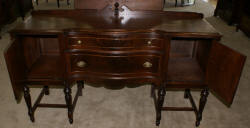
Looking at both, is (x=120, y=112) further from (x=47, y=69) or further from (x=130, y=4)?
(x=130, y=4)

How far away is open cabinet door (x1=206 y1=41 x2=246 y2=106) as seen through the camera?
5.21 ft

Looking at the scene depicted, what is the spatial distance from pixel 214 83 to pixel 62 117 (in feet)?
4.66

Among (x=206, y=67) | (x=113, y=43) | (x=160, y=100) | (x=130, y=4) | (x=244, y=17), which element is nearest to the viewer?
(x=113, y=43)

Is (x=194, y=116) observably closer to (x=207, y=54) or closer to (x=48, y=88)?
(x=207, y=54)

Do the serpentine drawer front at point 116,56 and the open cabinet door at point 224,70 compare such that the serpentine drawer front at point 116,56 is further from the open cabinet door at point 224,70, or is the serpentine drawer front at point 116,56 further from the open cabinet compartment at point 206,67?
the open cabinet door at point 224,70

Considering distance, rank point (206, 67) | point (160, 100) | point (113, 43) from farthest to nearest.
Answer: point (160, 100), point (206, 67), point (113, 43)

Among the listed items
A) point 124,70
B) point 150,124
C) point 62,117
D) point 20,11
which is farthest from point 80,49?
point 20,11

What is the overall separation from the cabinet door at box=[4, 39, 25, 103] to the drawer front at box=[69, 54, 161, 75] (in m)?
0.39

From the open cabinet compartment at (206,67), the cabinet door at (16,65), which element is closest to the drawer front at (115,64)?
the open cabinet compartment at (206,67)

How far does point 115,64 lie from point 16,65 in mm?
728

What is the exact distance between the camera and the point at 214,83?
6.09ft

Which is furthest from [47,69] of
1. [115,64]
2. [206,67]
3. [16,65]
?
[206,67]

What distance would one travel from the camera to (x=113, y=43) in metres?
1.71

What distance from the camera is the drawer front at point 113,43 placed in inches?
67.0
